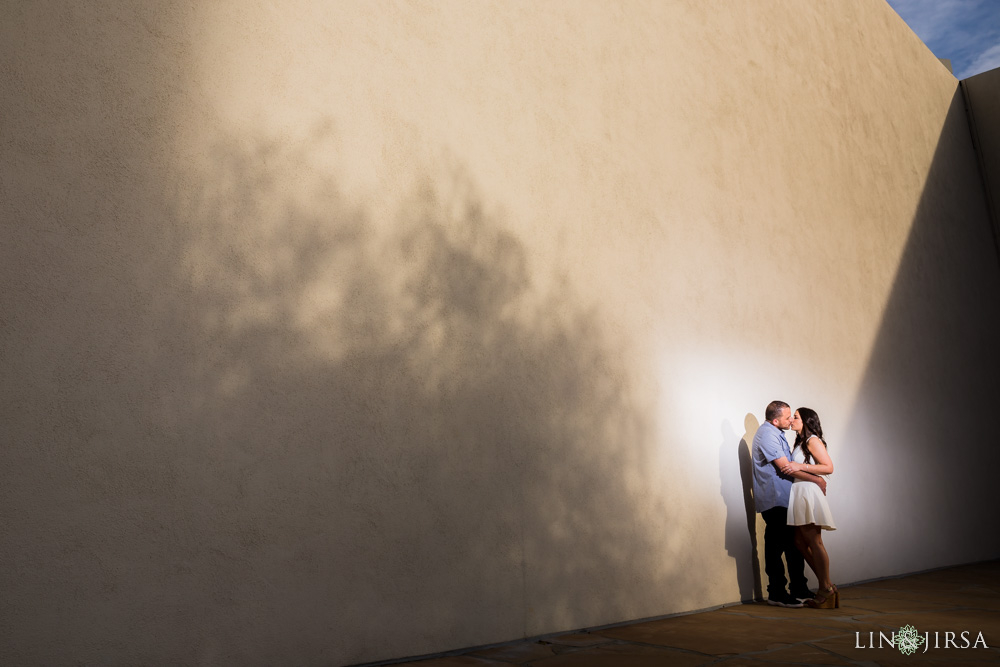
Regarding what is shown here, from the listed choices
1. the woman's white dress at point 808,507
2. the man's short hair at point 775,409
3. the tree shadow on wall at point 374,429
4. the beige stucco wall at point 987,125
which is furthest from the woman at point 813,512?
the beige stucco wall at point 987,125

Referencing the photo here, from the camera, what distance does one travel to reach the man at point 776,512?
5180 mm

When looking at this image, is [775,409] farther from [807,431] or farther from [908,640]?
[908,640]

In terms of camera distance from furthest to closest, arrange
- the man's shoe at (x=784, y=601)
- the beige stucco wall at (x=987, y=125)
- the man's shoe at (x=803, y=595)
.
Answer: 1. the beige stucco wall at (x=987, y=125)
2. the man's shoe at (x=803, y=595)
3. the man's shoe at (x=784, y=601)

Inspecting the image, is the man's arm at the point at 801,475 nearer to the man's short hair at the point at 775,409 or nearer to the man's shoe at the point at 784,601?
the man's short hair at the point at 775,409

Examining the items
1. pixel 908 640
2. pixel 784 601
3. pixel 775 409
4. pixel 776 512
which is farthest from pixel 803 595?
pixel 908 640

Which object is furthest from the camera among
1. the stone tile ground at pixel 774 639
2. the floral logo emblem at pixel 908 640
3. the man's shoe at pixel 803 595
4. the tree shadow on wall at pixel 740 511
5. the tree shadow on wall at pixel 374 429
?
the tree shadow on wall at pixel 740 511

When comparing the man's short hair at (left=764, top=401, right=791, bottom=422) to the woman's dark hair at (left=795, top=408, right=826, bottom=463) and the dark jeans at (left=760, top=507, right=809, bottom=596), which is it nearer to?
the woman's dark hair at (left=795, top=408, right=826, bottom=463)

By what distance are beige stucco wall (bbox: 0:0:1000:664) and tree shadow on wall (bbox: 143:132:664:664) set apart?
0.01 metres

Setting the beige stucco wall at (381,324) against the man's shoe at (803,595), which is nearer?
the beige stucco wall at (381,324)

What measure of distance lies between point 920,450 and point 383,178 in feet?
21.9

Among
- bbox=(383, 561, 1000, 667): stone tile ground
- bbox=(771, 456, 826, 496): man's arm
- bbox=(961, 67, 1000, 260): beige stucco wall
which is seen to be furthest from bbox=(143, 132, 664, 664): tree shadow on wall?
bbox=(961, 67, 1000, 260): beige stucco wall

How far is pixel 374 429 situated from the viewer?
3.60 meters

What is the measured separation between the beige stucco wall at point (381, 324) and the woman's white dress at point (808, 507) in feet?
1.82

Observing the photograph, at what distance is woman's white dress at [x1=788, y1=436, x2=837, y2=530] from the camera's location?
488 centimetres
